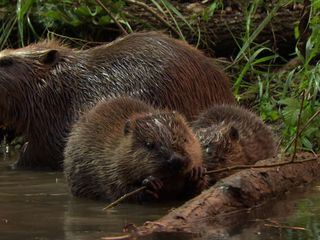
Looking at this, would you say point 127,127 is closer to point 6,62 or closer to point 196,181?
point 196,181

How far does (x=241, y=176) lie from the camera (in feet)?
17.7

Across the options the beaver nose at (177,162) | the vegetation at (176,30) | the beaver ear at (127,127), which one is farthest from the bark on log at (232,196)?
the vegetation at (176,30)

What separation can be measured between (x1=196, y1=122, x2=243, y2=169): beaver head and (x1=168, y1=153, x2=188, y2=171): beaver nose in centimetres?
64

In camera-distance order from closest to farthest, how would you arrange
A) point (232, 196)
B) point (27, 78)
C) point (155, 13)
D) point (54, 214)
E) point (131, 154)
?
point (232, 196) → point (54, 214) → point (131, 154) → point (27, 78) → point (155, 13)

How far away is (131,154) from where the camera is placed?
588 cm

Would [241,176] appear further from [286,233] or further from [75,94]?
[75,94]

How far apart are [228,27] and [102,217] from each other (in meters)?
4.29

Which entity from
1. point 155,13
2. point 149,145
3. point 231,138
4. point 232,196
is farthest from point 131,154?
point 155,13

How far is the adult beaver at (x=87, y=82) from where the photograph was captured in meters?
7.55

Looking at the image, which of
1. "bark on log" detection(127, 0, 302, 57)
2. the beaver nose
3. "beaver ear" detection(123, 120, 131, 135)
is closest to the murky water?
the beaver nose

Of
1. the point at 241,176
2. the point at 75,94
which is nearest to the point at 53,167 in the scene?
the point at 75,94

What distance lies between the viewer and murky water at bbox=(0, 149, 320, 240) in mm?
4531

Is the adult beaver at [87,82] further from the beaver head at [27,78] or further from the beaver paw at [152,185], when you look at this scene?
the beaver paw at [152,185]

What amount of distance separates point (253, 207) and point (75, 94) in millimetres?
2901
